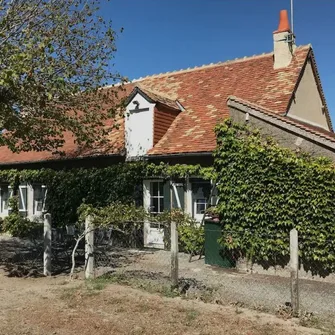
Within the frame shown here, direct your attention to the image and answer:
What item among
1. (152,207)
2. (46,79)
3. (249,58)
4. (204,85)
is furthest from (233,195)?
(249,58)

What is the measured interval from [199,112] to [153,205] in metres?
3.97

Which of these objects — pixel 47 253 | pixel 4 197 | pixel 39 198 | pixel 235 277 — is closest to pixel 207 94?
pixel 235 277

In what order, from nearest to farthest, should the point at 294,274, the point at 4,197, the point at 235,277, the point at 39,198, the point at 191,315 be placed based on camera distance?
1. the point at 191,315
2. the point at 294,274
3. the point at 235,277
4. the point at 39,198
5. the point at 4,197

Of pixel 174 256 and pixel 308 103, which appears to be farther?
pixel 308 103

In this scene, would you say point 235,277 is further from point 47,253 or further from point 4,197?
point 4,197

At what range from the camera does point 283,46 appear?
51.0 ft

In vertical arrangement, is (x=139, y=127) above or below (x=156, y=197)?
above

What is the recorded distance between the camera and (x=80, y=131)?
461 inches

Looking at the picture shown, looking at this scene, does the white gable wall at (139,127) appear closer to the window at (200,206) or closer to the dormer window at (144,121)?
the dormer window at (144,121)

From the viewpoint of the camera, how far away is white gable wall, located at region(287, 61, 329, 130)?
48.2 feet

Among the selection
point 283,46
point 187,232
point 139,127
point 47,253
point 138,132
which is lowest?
point 47,253

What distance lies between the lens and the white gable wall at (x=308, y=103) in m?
14.7

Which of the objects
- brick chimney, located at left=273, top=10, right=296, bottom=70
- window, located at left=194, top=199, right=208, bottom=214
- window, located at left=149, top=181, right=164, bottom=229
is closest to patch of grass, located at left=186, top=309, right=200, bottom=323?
window, located at left=194, top=199, right=208, bottom=214

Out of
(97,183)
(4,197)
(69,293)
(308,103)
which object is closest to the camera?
(69,293)
